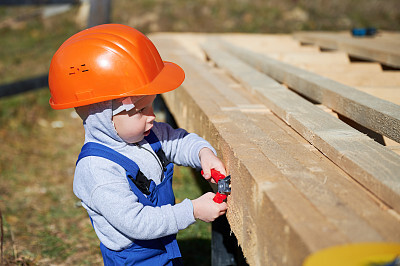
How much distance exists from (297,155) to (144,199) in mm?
733

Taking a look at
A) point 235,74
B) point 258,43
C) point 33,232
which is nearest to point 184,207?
point 235,74

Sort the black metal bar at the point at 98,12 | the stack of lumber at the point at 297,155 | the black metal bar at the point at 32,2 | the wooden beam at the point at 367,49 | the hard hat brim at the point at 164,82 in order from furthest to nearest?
the black metal bar at the point at 98,12
the black metal bar at the point at 32,2
the wooden beam at the point at 367,49
the hard hat brim at the point at 164,82
the stack of lumber at the point at 297,155

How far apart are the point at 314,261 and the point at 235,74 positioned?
228 cm

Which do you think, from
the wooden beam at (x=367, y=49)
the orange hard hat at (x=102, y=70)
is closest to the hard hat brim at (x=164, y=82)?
the orange hard hat at (x=102, y=70)

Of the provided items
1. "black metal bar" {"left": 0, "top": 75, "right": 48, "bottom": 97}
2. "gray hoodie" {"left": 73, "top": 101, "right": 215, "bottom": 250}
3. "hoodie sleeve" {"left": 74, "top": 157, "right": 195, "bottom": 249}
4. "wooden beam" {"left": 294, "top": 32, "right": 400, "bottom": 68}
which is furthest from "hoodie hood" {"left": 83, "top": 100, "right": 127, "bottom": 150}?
"black metal bar" {"left": 0, "top": 75, "right": 48, "bottom": 97}

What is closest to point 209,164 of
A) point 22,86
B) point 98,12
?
point 98,12

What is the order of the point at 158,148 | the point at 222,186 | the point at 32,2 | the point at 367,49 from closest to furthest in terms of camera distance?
the point at 222,186
the point at 158,148
the point at 367,49
the point at 32,2

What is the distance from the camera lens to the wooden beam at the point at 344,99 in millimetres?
1997

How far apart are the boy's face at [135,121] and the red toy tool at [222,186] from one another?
1.33ft

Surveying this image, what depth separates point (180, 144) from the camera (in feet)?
7.69

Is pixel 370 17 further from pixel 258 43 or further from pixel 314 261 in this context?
pixel 314 261

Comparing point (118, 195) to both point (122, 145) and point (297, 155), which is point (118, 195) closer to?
point (122, 145)

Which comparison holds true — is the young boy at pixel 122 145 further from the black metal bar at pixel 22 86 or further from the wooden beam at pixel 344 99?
the black metal bar at pixel 22 86

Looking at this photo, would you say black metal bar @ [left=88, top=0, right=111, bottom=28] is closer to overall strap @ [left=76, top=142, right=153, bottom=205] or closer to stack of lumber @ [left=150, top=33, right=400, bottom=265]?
stack of lumber @ [left=150, top=33, right=400, bottom=265]
